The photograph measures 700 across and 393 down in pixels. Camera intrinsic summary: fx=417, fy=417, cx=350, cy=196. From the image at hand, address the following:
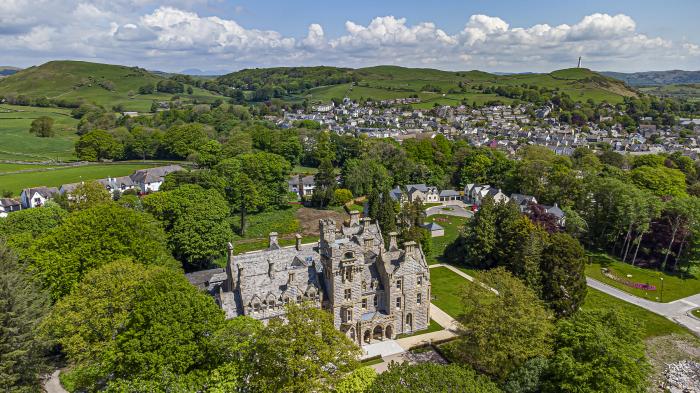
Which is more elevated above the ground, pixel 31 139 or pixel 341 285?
pixel 341 285

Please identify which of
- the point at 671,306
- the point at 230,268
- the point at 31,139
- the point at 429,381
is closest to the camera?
the point at 429,381

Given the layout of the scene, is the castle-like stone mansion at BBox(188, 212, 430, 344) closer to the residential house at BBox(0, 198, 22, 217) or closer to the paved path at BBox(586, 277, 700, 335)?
the paved path at BBox(586, 277, 700, 335)

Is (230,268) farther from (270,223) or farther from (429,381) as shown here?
(270,223)

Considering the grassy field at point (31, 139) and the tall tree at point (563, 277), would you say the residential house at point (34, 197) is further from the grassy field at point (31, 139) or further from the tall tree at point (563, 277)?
the tall tree at point (563, 277)

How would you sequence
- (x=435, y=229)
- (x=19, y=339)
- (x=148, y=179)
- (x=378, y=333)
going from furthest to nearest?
(x=148, y=179)
(x=435, y=229)
(x=378, y=333)
(x=19, y=339)

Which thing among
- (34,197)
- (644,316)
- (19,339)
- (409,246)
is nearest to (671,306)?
(644,316)

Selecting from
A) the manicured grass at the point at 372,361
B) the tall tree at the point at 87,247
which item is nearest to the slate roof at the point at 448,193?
the manicured grass at the point at 372,361

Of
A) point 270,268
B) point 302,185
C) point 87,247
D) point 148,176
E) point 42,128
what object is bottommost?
point 302,185
